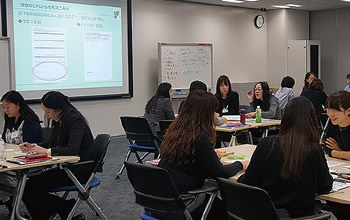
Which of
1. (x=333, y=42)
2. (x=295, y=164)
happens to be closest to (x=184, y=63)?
(x=333, y=42)

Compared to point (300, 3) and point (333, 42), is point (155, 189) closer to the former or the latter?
point (300, 3)

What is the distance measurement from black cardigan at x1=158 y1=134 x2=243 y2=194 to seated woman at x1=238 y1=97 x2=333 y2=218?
0.36 metres

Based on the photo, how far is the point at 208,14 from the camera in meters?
10.1

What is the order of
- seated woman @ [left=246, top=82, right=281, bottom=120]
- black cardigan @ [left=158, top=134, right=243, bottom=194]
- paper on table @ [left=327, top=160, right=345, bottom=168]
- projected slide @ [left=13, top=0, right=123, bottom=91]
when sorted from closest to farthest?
black cardigan @ [left=158, top=134, right=243, bottom=194], paper on table @ [left=327, top=160, right=345, bottom=168], seated woman @ [left=246, top=82, right=281, bottom=120], projected slide @ [left=13, top=0, right=123, bottom=91]

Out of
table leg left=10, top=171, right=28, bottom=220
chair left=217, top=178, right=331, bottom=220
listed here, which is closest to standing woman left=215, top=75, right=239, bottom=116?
table leg left=10, top=171, right=28, bottom=220

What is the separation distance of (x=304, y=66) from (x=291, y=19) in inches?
47.3

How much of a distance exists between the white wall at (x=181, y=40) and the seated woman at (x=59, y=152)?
151 inches

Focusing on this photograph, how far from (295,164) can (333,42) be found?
402 inches

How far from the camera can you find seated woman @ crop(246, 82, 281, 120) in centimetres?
615

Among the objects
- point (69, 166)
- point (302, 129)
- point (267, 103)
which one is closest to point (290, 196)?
point (302, 129)

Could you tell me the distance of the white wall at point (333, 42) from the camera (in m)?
11.6

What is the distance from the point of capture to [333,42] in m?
11.8

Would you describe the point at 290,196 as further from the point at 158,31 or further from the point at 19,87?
the point at 158,31

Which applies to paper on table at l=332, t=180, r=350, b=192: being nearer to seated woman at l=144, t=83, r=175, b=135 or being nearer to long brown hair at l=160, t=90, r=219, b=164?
long brown hair at l=160, t=90, r=219, b=164
